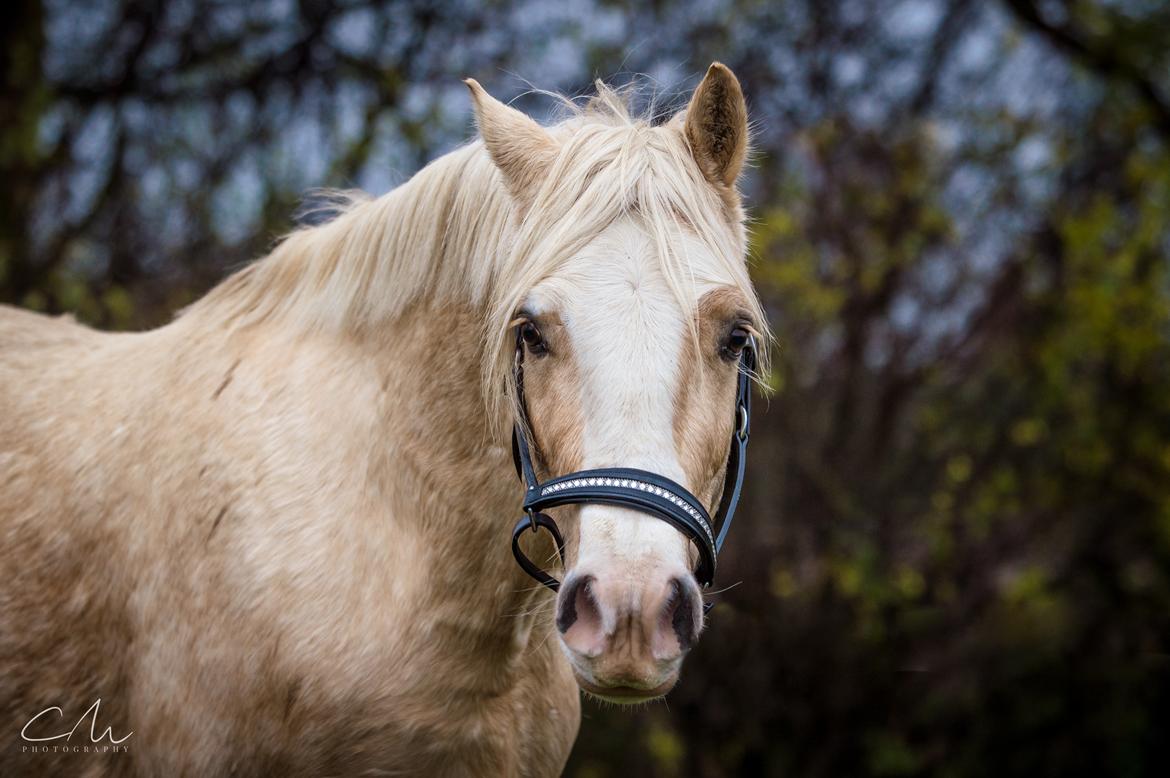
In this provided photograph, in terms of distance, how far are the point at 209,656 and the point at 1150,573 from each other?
5831mm

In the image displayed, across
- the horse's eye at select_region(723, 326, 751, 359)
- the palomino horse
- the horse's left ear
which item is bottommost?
the palomino horse

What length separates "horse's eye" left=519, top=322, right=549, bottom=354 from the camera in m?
1.98

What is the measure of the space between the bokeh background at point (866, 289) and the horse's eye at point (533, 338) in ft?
Answer: 12.6

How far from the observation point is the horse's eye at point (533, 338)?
198cm

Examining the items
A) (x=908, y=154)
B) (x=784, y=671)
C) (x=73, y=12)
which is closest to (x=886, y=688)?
(x=784, y=671)

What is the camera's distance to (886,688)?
227 inches

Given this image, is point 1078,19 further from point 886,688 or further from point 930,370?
point 886,688

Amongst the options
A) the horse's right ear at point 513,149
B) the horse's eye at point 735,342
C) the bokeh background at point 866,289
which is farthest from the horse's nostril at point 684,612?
the bokeh background at point 866,289

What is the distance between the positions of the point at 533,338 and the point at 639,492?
47 cm

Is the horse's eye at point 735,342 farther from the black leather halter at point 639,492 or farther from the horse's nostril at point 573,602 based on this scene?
the horse's nostril at point 573,602

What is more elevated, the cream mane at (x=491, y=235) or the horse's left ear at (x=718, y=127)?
the horse's left ear at (x=718, y=127)
